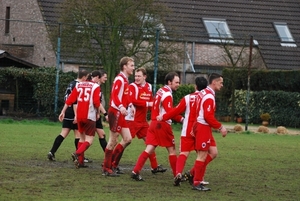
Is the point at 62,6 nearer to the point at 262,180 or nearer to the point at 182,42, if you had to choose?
the point at 182,42

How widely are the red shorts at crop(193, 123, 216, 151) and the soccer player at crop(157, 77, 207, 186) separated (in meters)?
0.33

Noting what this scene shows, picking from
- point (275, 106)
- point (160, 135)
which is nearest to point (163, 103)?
point (160, 135)

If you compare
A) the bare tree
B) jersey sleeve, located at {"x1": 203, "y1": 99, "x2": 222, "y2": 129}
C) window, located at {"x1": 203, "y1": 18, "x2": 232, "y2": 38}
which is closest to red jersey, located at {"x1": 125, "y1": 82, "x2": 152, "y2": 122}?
jersey sleeve, located at {"x1": 203, "y1": 99, "x2": 222, "y2": 129}

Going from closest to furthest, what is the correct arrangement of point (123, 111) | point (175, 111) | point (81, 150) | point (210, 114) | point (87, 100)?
1. point (210, 114)
2. point (175, 111)
3. point (123, 111)
4. point (81, 150)
5. point (87, 100)

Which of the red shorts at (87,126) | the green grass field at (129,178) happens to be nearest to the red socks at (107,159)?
the green grass field at (129,178)

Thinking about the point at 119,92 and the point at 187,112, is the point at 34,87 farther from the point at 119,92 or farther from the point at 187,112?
the point at 187,112

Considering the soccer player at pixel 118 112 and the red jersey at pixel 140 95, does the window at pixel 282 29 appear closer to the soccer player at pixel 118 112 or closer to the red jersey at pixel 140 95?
the red jersey at pixel 140 95

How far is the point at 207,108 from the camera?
1296 cm

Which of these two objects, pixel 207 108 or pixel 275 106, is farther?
pixel 275 106

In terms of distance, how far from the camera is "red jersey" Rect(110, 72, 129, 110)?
1420 centimetres

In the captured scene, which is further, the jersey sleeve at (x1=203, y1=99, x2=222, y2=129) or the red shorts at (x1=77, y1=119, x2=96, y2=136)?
the red shorts at (x1=77, y1=119, x2=96, y2=136)

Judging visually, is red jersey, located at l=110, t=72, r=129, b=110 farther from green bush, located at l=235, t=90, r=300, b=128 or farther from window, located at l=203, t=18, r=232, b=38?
window, located at l=203, t=18, r=232, b=38

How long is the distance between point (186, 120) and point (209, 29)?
102ft

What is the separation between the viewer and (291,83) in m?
37.3
